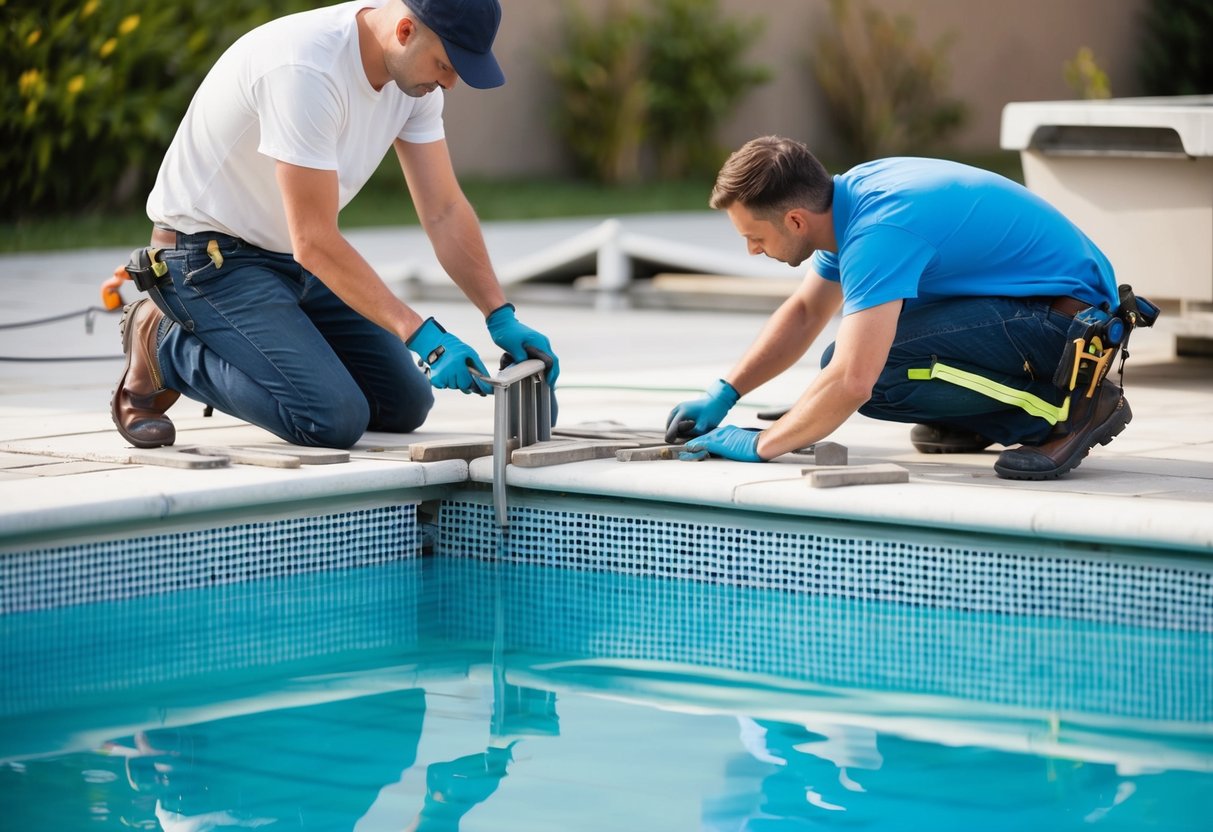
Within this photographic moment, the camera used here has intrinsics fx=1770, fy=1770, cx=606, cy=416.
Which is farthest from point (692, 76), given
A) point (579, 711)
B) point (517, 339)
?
point (579, 711)

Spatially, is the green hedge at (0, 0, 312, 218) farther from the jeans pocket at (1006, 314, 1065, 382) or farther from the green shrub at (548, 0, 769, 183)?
the jeans pocket at (1006, 314, 1065, 382)

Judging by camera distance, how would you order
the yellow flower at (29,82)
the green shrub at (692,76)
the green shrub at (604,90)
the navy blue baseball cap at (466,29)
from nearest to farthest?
the navy blue baseball cap at (466,29), the yellow flower at (29,82), the green shrub at (604,90), the green shrub at (692,76)

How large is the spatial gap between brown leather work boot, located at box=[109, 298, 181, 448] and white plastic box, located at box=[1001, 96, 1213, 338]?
292 cm

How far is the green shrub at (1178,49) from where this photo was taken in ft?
63.2

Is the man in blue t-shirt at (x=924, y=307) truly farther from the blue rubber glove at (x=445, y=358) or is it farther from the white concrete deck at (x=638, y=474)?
the blue rubber glove at (x=445, y=358)

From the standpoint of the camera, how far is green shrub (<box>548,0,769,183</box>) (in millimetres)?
15211

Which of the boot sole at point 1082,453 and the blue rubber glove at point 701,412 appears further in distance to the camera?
the blue rubber glove at point 701,412

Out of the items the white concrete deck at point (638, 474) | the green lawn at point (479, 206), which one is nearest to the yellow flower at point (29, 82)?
the green lawn at point (479, 206)

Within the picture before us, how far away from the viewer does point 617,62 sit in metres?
15.1

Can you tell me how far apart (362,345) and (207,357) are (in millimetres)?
444

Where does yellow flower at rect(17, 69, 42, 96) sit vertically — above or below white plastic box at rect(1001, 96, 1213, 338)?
above

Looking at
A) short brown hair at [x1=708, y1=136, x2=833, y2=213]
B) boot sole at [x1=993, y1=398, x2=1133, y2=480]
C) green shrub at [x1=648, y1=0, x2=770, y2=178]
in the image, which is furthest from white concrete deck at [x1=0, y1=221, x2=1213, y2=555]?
green shrub at [x1=648, y1=0, x2=770, y2=178]

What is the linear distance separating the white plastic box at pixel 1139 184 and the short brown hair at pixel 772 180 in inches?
86.8

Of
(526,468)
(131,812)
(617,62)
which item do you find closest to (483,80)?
(526,468)
